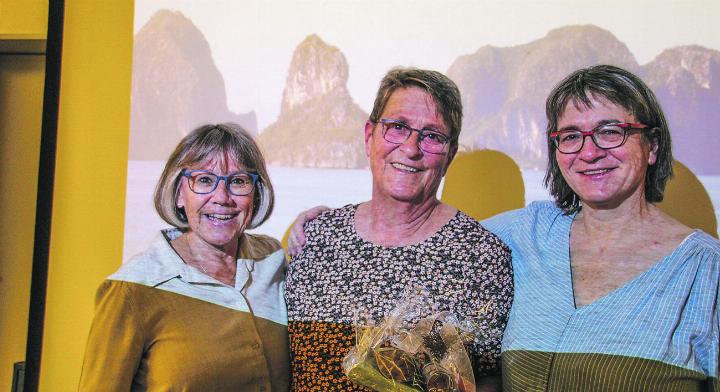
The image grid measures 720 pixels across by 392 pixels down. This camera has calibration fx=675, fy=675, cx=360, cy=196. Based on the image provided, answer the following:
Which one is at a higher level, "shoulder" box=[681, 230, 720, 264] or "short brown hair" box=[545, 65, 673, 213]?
"short brown hair" box=[545, 65, 673, 213]

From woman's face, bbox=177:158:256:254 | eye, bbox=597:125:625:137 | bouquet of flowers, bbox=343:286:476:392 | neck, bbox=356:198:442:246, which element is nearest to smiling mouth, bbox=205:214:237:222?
woman's face, bbox=177:158:256:254

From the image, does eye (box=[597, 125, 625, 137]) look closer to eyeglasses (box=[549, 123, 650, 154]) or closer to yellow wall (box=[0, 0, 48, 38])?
eyeglasses (box=[549, 123, 650, 154])

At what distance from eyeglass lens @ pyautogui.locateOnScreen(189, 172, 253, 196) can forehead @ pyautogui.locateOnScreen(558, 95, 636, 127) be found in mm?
936

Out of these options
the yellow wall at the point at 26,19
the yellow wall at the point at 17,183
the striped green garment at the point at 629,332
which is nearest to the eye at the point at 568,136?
the striped green garment at the point at 629,332

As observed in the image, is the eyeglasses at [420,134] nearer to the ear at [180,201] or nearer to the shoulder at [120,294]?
the ear at [180,201]

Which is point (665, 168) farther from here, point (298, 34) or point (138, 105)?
point (138, 105)

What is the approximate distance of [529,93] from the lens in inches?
105

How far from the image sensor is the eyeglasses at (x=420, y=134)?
1991 mm

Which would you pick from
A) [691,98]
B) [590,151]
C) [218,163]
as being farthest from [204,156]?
[691,98]

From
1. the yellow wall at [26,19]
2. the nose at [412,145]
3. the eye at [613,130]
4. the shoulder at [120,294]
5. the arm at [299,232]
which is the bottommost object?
the shoulder at [120,294]

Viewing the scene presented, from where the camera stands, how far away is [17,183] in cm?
339

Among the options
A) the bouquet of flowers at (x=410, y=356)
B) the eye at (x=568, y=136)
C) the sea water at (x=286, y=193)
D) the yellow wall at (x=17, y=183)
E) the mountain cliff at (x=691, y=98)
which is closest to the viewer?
the bouquet of flowers at (x=410, y=356)

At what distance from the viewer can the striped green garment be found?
1614mm

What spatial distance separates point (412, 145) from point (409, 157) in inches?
1.4
